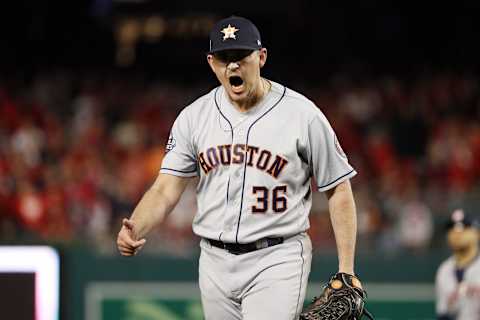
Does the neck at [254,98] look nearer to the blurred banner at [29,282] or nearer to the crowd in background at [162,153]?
the blurred banner at [29,282]

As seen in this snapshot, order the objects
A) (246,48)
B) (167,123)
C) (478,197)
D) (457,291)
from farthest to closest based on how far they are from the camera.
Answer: (167,123) → (478,197) → (457,291) → (246,48)

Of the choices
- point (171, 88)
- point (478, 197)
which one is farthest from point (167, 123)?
point (478, 197)

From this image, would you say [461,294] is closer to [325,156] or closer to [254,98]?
[325,156]

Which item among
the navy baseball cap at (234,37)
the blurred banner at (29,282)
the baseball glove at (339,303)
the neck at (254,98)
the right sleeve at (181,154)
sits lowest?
the baseball glove at (339,303)

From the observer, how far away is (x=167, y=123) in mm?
12039

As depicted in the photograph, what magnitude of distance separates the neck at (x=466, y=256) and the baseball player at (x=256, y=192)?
10.00ft

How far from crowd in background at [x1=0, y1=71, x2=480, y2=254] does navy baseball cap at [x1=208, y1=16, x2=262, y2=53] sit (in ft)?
16.1

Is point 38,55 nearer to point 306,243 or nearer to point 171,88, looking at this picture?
point 171,88

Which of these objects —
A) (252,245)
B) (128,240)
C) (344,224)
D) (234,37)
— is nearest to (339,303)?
(344,224)

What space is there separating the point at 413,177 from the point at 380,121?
1.61m

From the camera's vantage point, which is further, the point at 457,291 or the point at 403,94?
the point at 403,94

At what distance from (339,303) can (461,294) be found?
323 cm

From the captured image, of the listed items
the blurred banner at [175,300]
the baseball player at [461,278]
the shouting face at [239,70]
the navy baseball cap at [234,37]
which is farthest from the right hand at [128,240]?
the blurred banner at [175,300]

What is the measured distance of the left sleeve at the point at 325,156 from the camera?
13.0 feet
